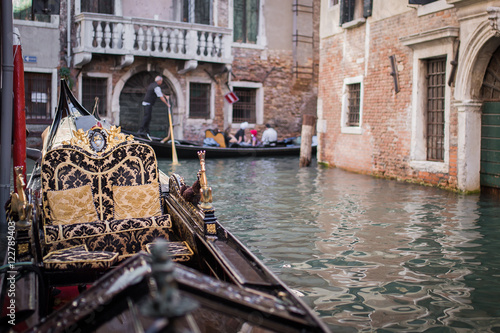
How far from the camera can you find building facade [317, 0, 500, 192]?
736 cm

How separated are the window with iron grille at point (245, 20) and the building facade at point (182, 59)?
0.03 meters

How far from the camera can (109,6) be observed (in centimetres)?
1413

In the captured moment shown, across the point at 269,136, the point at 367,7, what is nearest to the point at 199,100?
the point at 269,136

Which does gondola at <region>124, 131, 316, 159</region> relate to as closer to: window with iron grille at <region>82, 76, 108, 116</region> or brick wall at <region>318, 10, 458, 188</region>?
window with iron grille at <region>82, 76, 108, 116</region>

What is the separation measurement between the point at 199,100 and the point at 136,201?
11.9 metres

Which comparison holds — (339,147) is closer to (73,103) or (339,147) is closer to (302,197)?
(302,197)

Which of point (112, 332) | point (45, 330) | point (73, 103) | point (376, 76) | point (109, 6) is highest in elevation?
point (109, 6)

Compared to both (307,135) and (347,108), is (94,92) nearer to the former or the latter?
(307,135)

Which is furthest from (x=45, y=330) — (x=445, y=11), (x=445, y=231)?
(x=445, y=11)

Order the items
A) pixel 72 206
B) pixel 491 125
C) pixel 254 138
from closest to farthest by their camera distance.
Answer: pixel 72 206
pixel 491 125
pixel 254 138

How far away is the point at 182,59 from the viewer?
14727mm

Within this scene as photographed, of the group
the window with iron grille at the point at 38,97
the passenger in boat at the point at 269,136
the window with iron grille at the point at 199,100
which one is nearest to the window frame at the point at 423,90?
the passenger in boat at the point at 269,136

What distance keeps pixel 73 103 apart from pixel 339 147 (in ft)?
17.2

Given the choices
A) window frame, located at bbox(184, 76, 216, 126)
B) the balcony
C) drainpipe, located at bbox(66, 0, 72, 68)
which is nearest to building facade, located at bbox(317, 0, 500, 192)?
the balcony
